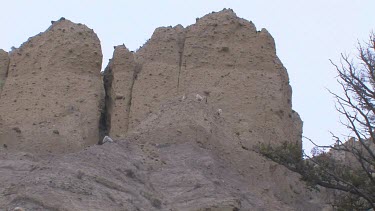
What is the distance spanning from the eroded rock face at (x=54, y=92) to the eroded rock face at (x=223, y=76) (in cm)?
82

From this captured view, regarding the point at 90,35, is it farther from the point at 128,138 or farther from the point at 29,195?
the point at 29,195

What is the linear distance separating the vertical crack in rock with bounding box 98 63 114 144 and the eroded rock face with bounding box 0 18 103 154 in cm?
48

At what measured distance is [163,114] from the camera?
23359 mm

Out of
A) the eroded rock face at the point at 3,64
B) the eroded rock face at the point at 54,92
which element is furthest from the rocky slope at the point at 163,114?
the eroded rock face at the point at 3,64

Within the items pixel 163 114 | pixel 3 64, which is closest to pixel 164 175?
pixel 163 114

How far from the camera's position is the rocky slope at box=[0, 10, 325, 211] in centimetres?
2002

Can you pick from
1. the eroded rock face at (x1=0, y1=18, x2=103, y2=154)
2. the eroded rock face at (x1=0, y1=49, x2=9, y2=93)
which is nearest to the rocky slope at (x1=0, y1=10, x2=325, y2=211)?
the eroded rock face at (x1=0, y1=18, x2=103, y2=154)

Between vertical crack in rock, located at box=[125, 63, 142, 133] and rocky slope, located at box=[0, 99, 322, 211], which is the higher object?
vertical crack in rock, located at box=[125, 63, 142, 133]

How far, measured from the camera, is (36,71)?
85.2ft

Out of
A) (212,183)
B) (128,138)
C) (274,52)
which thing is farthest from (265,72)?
(212,183)

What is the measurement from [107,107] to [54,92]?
1558 mm

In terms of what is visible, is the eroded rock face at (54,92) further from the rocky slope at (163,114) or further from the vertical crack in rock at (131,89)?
the vertical crack in rock at (131,89)

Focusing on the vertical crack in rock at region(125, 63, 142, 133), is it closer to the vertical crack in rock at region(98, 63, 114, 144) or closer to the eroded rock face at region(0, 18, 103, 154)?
the vertical crack in rock at region(98, 63, 114, 144)

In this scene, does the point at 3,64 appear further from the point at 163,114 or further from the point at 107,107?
the point at 163,114
